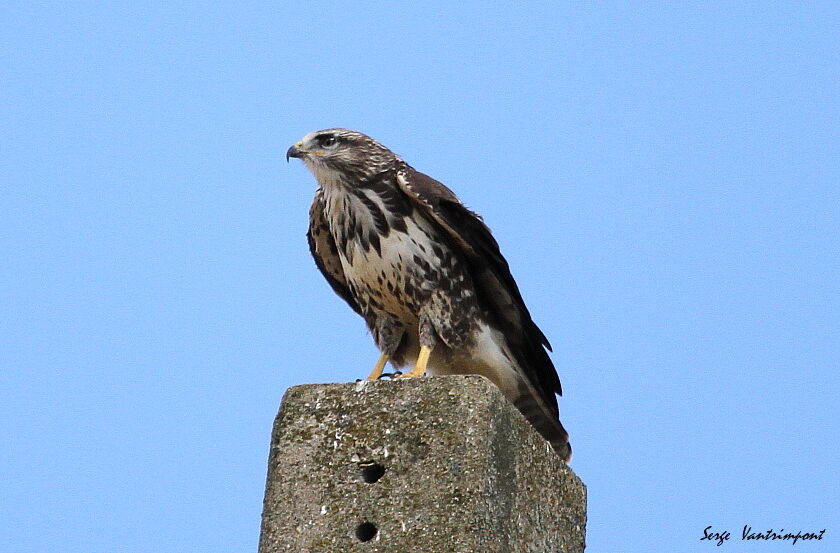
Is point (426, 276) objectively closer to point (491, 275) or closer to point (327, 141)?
point (491, 275)

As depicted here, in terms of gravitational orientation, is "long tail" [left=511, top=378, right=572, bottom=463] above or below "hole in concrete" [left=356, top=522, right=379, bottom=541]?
above

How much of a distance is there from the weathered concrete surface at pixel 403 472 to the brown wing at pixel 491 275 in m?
1.91

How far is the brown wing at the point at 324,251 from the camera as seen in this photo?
6797mm

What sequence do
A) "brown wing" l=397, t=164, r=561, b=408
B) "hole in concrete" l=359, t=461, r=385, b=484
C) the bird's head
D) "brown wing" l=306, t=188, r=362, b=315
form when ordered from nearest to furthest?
1. "hole in concrete" l=359, t=461, r=385, b=484
2. "brown wing" l=397, t=164, r=561, b=408
3. the bird's head
4. "brown wing" l=306, t=188, r=362, b=315

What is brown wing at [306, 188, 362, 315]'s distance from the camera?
6.80 m

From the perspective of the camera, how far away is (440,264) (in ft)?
20.8

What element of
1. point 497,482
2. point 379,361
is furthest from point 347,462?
point 379,361

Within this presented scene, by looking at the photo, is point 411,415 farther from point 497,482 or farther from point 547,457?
point 547,457

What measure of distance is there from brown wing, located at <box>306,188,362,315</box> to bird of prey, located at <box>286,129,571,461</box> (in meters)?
0.10

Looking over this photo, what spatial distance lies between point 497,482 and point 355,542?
0.53 meters

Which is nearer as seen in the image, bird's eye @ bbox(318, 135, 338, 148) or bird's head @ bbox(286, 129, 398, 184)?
bird's head @ bbox(286, 129, 398, 184)

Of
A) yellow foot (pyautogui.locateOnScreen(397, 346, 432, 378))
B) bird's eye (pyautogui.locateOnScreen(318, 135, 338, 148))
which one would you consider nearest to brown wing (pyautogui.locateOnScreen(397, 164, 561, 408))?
bird's eye (pyautogui.locateOnScreen(318, 135, 338, 148))

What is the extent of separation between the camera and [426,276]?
6.29 meters

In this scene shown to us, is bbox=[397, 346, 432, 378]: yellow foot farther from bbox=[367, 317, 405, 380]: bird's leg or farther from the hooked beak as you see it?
the hooked beak
